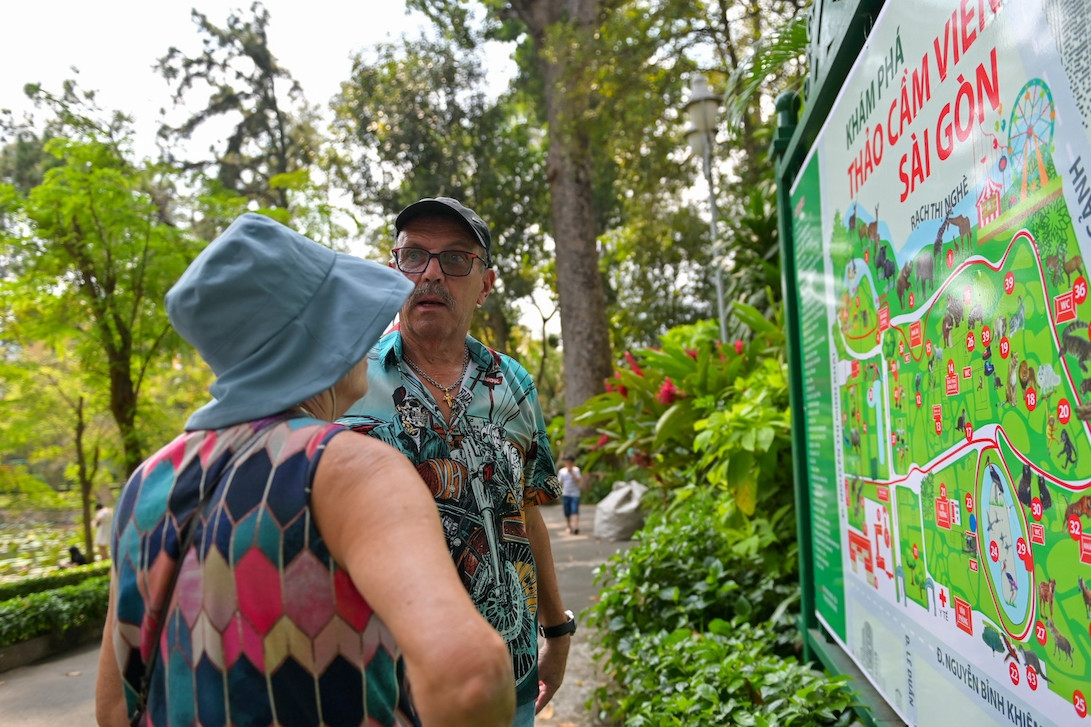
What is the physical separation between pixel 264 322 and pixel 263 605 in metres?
0.37

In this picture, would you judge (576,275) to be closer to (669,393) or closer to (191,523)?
(669,393)

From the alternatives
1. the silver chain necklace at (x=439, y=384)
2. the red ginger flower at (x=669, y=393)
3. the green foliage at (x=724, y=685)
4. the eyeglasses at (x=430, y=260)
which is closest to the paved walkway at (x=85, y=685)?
the green foliage at (x=724, y=685)

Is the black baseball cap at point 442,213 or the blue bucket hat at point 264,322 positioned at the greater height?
the black baseball cap at point 442,213

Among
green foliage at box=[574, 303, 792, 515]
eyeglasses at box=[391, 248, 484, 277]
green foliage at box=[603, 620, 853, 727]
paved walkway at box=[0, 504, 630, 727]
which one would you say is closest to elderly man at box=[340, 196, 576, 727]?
eyeglasses at box=[391, 248, 484, 277]

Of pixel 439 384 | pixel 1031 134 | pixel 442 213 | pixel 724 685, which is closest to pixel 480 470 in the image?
pixel 439 384

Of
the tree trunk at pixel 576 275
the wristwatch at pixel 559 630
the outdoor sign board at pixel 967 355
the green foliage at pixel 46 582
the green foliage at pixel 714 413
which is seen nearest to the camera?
the outdoor sign board at pixel 967 355

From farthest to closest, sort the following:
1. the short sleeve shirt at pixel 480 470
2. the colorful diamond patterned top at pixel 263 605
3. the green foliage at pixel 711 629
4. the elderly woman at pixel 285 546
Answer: the green foliage at pixel 711 629 → the short sleeve shirt at pixel 480 470 → the colorful diamond patterned top at pixel 263 605 → the elderly woman at pixel 285 546

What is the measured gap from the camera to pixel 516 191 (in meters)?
24.2

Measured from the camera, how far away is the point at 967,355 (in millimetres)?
1630

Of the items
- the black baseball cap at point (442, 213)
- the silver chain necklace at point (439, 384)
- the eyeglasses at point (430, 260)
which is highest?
the black baseball cap at point (442, 213)

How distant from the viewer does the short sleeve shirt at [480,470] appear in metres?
1.99

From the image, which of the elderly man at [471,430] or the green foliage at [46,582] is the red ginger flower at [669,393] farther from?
the green foliage at [46,582]

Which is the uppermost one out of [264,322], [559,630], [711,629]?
[264,322]

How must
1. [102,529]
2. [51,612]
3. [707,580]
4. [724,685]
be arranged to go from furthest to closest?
[102,529]
[51,612]
[707,580]
[724,685]
